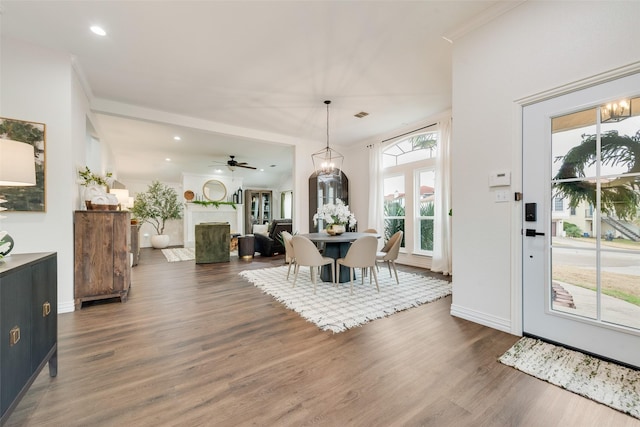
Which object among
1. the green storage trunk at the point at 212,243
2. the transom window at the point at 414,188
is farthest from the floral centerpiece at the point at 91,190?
the transom window at the point at 414,188

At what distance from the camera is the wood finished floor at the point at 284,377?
4.36 ft

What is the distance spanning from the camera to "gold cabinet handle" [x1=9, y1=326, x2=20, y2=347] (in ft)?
3.90

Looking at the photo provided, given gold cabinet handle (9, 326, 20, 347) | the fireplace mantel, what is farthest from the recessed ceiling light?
the fireplace mantel

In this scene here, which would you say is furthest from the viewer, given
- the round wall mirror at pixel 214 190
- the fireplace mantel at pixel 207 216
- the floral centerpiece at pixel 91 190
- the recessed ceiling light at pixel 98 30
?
the round wall mirror at pixel 214 190

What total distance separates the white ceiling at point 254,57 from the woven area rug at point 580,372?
2.93 m

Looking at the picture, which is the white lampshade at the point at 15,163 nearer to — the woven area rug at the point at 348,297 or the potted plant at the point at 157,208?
the woven area rug at the point at 348,297

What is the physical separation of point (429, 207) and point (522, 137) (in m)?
2.92

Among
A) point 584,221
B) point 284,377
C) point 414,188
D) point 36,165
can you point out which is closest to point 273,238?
point 414,188

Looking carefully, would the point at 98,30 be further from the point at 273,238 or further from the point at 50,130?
the point at 273,238

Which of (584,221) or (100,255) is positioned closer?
(584,221)

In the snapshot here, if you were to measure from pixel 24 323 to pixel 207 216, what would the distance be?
8369 millimetres

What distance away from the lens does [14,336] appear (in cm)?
122

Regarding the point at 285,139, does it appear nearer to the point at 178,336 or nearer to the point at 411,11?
the point at 411,11

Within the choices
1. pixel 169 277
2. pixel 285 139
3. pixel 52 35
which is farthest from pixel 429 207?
pixel 52 35
